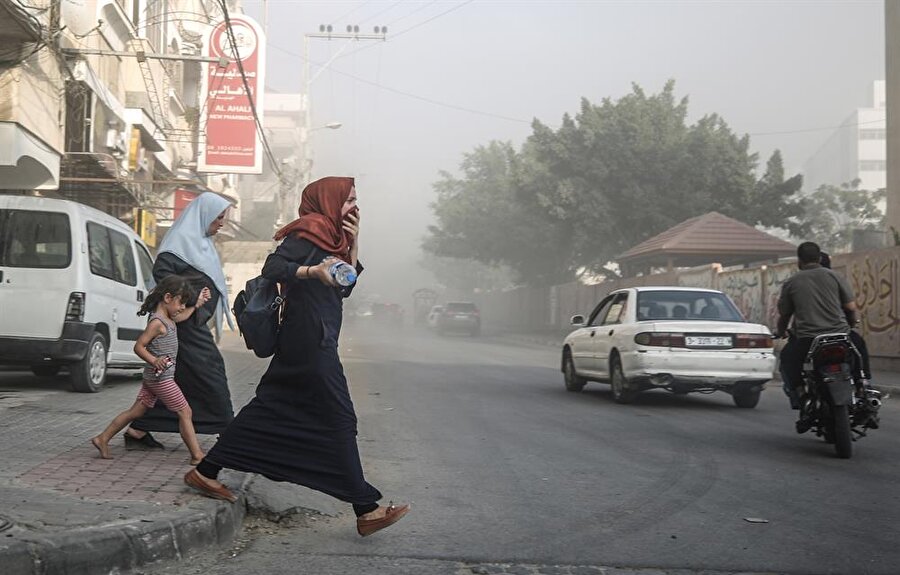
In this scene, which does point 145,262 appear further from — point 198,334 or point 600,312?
point 198,334

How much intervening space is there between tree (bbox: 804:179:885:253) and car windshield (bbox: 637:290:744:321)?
4511cm

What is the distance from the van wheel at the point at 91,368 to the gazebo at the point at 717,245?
19.0 metres

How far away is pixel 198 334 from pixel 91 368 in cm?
515

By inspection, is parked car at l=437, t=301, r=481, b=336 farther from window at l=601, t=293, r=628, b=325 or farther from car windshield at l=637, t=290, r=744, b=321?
car windshield at l=637, t=290, r=744, b=321

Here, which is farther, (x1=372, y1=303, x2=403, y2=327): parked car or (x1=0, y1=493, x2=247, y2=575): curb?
(x1=372, y1=303, x2=403, y2=327): parked car

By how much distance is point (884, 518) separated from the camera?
5297 mm

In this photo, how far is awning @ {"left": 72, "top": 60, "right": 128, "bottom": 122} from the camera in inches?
682

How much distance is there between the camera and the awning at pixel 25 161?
14.6 meters

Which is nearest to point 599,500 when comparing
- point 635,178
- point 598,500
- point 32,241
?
point 598,500

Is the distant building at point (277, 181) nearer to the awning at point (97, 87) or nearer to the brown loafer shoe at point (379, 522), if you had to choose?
the awning at point (97, 87)

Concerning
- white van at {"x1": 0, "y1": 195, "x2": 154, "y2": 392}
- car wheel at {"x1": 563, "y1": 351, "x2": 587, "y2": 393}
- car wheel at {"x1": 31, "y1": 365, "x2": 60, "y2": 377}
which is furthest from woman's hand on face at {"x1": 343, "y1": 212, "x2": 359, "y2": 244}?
car wheel at {"x1": 563, "y1": 351, "x2": 587, "y2": 393}

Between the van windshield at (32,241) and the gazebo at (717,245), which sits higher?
the gazebo at (717,245)

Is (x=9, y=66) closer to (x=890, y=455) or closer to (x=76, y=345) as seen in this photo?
(x=76, y=345)

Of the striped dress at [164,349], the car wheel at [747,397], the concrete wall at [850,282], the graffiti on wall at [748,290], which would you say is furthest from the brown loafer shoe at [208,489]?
the graffiti on wall at [748,290]
